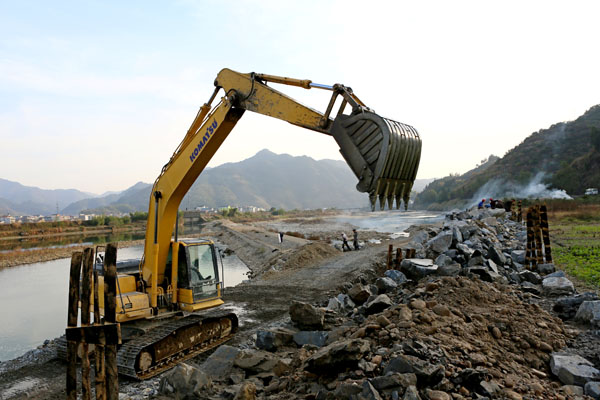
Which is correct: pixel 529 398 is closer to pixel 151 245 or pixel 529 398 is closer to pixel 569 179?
pixel 151 245

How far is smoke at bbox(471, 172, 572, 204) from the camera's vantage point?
6881 cm

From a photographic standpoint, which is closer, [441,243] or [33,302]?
[441,243]

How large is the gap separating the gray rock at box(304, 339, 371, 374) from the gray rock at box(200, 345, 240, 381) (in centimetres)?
205

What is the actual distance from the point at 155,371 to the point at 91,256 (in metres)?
3.78

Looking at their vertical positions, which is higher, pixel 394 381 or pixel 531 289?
pixel 394 381

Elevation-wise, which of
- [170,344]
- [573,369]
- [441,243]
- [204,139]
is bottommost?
[170,344]

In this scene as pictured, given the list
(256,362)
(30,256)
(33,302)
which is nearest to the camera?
(256,362)

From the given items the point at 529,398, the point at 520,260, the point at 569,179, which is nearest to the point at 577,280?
the point at 520,260

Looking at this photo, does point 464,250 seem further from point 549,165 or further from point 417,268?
point 549,165

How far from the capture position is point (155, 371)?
284 inches

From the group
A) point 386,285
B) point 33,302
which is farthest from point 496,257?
point 33,302

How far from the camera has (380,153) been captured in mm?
5719

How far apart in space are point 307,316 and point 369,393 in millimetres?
4392

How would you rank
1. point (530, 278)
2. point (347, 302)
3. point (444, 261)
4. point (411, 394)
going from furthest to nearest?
1. point (444, 261)
2. point (530, 278)
3. point (347, 302)
4. point (411, 394)
